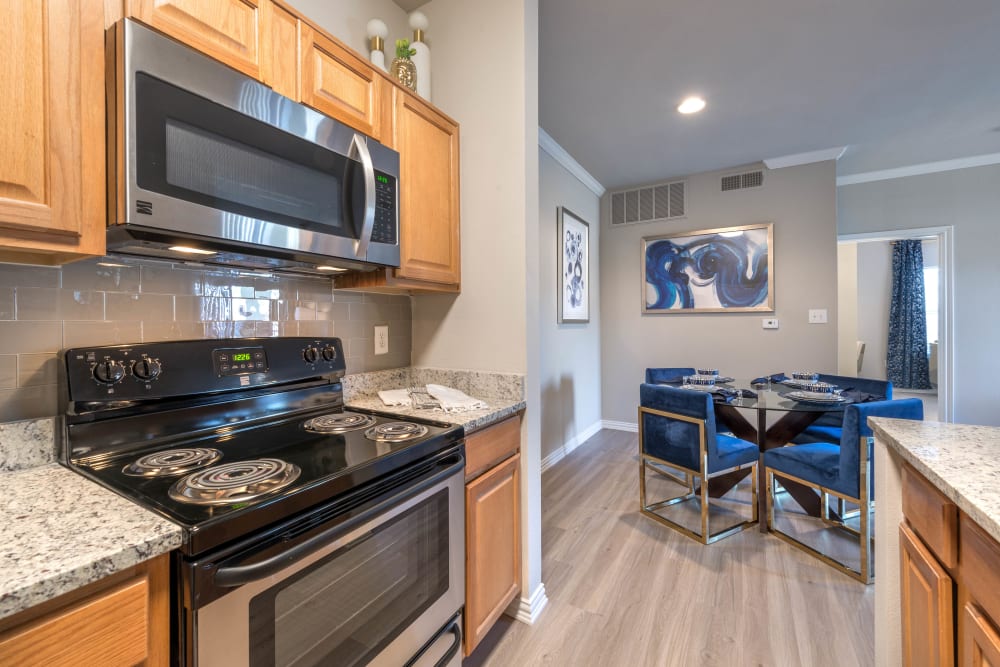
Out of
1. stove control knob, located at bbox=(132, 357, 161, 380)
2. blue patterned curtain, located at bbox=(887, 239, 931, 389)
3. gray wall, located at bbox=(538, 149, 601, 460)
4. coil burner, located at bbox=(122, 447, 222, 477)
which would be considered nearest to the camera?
coil burner, located at bbox=(122, 447, 222, 477)

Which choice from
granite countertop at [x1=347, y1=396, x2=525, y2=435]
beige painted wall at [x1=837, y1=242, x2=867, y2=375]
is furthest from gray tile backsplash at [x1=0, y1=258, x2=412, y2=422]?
beige painted wall at [x1=837, y1=242, x2=867, y2=375]

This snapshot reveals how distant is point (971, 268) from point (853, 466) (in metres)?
3.12

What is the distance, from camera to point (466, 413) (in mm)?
1468

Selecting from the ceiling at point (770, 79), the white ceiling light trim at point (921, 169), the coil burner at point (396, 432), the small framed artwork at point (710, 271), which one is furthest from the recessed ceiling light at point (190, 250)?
the white ceiling light trim at point (921, 169)

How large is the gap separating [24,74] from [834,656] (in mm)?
2707

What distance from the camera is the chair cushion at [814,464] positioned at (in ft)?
6.53

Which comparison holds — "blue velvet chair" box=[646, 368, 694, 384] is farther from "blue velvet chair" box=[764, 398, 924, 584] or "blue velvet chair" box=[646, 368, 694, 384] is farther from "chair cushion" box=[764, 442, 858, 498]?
"blue velvet chair" box=[764, 398, 924, 584]

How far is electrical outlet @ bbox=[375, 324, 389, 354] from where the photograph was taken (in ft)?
6.08

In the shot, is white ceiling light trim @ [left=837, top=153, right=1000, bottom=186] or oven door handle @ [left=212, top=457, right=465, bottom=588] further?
white ceiling light trim @ [left=837, top=153, right=1000, bottom=186]

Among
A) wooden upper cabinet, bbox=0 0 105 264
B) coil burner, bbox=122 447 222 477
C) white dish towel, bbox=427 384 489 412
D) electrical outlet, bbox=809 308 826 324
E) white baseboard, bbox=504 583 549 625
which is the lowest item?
white baseboard, bbox=504 583 549 625

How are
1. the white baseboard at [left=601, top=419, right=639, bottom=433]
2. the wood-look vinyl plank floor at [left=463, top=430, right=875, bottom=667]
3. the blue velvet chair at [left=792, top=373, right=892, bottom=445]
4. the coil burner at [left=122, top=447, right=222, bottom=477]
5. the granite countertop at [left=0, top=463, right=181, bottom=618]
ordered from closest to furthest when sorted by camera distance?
the granite countertop at [left=0, top=463, right=181, bottom=618], the coil burner at [left=122, top=447, right=222, bottom=477], the wood-look vinyl plank floor at [left=463, top=430, right=875, bottom=667], the blue velvet chair at [left=792, top=373, right=892, bottom=445], the white baseboard at [left=601, top=419, right=639, bottom=433]

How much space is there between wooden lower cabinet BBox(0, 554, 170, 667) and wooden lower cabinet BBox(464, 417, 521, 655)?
807 mm

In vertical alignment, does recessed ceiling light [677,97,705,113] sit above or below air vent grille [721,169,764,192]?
above

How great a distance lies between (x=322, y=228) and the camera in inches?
49.7
